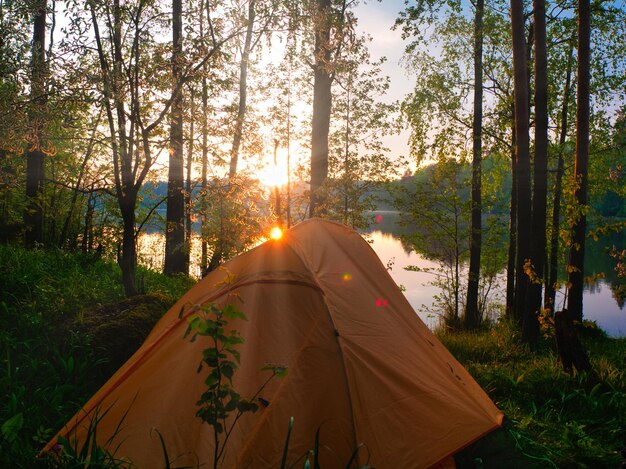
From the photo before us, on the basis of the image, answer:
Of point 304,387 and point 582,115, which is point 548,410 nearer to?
point 304,387

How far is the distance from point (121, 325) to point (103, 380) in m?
0.71

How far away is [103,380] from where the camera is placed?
4391 millimetres

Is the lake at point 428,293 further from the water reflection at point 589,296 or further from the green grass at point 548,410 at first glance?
the green grass at point 548,410

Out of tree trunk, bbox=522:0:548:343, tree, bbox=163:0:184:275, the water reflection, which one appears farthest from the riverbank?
the water reflection

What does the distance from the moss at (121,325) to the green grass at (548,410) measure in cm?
347

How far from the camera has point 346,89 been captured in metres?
15.8

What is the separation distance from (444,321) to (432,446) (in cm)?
1070

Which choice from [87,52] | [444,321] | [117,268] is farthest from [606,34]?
[117,268]

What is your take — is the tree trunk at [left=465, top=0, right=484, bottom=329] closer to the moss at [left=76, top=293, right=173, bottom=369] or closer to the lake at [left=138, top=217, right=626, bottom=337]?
the lake at [left=138, top=217, right=626, bottom=337]

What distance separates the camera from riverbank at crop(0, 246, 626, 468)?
3598 mm

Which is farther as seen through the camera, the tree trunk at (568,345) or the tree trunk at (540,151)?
the tree trunk at (540,151)

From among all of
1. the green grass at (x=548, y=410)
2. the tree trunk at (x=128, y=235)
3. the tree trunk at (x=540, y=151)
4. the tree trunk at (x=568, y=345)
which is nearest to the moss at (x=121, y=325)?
the tree trunk at (x=128, y=235)

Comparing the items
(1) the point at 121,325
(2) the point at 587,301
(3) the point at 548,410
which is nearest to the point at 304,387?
(1) the point at 121,325

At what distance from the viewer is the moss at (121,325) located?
4688 mm
